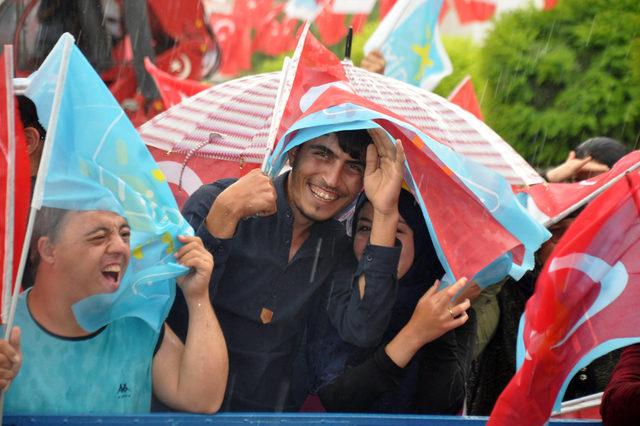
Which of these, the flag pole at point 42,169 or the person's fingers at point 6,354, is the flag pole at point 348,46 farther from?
the person's fingers at point 6,354

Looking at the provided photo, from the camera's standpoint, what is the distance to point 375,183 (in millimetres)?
3414

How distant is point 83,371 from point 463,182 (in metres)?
1.37

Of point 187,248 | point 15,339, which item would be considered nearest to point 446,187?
point 187,248

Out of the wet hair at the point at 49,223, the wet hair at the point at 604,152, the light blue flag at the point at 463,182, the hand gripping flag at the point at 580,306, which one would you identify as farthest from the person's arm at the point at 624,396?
the wet hair at the point at 604,152

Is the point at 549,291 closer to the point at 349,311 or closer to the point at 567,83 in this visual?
the point at 349,311

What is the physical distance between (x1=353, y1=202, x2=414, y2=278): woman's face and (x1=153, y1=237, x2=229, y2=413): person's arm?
662 mm

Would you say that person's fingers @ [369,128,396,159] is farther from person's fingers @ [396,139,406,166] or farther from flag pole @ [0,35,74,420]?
flag pole @ [0,35,74,420]

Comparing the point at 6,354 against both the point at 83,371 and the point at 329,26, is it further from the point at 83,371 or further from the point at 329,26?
the point at 329,26

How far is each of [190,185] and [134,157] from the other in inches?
57.5

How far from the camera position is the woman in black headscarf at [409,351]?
3.28 meters

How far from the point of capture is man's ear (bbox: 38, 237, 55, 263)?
2.92 meters

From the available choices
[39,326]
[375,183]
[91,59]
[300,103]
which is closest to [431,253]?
[375,183]

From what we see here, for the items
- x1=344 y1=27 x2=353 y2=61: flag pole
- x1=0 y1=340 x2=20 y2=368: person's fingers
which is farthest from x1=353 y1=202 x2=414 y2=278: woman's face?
x1=0 y1=340 x2=20 y2=368: person's fingers

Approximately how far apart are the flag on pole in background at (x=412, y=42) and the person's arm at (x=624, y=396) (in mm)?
3254
